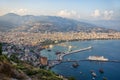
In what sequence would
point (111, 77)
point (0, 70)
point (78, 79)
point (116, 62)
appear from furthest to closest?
point (116, 62), point (111, 77), point (78, 79), point (0, 70)

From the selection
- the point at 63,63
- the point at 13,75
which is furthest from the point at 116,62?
the point at 13,75

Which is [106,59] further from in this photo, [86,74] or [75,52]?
[86,74]

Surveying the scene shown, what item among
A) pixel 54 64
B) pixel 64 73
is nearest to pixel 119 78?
pixel 64 73

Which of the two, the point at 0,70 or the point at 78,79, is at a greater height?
the point at 0,70

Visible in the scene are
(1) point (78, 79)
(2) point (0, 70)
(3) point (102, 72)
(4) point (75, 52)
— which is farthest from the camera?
(4) point (75, 52)

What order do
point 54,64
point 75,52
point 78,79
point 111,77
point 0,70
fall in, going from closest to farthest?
point 0,70 < point 78,79 < point 111,77 < point 54,64 < point 75,52

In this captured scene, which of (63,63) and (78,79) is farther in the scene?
(63,63)

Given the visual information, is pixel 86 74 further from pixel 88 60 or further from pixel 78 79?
pixel 88 60

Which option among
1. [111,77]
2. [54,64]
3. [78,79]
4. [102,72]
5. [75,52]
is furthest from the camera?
[75,52]

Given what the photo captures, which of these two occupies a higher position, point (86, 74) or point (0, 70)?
point (0, 70)
